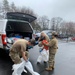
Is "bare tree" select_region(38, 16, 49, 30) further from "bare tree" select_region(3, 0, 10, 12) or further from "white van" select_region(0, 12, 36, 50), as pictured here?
"white van" select_region(0, 12, 36, 50)

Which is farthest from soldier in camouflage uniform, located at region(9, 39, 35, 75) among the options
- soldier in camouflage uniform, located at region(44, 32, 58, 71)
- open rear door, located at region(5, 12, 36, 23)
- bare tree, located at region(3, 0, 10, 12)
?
bare tree, located at region(3, 0, 10, 12)

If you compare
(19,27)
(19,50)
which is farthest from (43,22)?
(19,50)


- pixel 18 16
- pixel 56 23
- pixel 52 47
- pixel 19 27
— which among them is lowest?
pixel 56 23

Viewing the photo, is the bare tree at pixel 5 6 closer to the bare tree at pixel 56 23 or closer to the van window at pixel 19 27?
the bare tree at pixel 56 23

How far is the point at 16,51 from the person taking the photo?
5480 millimetres

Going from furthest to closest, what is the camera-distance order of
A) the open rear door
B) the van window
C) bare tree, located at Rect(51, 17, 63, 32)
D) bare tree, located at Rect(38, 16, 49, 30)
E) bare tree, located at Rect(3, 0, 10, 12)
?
bare tree, located at Rect(51, 17, 63, 32)
bare tree, located at Rect(38, 16, 49, 30)
bare tree, located at Rect(3, 0, 10, 12)
the van window
the open rear door

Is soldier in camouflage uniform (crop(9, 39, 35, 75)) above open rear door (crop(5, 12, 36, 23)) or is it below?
below

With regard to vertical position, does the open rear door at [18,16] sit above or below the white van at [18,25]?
above

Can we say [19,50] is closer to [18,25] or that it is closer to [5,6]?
[18,25]

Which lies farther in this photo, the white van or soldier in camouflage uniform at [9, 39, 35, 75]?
the white van

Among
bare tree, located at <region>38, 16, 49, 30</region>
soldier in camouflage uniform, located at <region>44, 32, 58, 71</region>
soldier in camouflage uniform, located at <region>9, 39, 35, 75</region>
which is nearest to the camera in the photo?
soldier in camouflage uniform, located at <region>9, 39, 35, 75</region>

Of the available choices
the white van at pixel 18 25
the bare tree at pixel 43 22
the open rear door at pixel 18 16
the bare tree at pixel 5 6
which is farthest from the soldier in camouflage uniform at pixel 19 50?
the bare tree at pixel 43 22

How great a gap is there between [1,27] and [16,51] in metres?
2.75

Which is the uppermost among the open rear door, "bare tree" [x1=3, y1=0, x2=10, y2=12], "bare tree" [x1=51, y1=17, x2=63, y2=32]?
"bare tree" [x1=3, y1=0, x2=10, y2=12]
